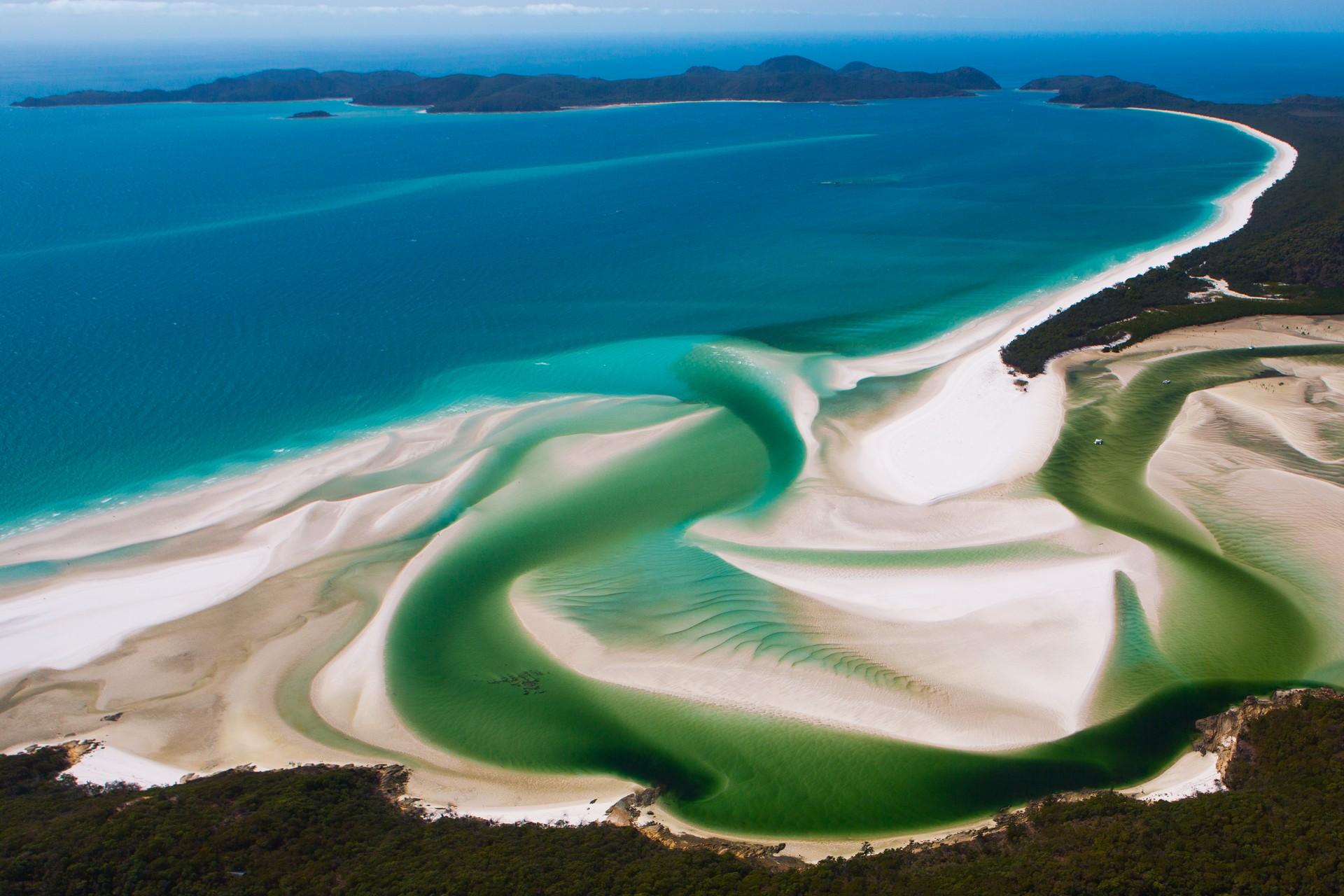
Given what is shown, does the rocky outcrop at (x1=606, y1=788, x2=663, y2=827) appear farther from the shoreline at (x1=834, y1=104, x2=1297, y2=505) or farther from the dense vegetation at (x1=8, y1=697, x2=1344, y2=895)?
the shoreline at (x1=834, y1=104, x2=1297, y2=505)

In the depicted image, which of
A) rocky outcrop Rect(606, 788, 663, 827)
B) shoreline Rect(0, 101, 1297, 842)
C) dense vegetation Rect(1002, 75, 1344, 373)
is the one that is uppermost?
dense vegetation Rect(1002, 75, 1344, 373)

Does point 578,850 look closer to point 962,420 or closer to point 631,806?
point 631,806

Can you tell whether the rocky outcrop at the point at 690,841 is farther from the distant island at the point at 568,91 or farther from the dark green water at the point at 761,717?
the distant island at the point at 568,91

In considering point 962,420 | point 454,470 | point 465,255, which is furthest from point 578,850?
point 465,255

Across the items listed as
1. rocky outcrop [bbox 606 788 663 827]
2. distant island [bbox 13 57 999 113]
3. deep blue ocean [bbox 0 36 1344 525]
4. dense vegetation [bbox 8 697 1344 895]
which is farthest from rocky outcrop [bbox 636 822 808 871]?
distant island [bbox 13 57 999 113]

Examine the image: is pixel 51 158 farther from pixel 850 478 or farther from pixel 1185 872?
pixel 1185 872

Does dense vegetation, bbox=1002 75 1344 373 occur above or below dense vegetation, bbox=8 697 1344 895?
above
